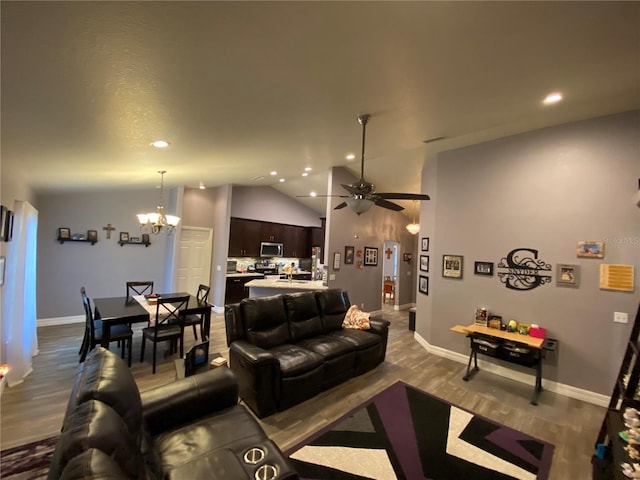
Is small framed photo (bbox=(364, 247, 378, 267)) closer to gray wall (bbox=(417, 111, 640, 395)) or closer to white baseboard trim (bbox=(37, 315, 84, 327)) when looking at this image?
gray wall (bbox=(417, 111, 640, 395))

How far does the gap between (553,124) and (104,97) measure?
15.8 ft

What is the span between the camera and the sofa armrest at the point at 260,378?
272cm

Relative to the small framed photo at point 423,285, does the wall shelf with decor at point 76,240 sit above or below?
above

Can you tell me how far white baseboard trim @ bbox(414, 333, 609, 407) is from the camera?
328cm

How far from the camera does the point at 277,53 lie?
64.6 inches

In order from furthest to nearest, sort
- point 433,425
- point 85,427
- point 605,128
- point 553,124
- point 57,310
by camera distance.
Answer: point 57,310 < point 553,124 < point 605,128 < point 433,425 < point 85,427

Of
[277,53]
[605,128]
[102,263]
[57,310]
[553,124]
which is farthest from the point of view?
[102,263]

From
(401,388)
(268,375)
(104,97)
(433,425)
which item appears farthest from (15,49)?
(401,388)

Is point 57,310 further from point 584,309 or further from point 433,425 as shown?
point 584,309

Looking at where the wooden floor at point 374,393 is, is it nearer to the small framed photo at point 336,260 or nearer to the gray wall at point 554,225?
the gray wall at point 554,225

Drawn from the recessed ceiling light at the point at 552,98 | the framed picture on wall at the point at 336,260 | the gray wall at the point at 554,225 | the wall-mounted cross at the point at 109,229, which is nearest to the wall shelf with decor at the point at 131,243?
the wall-mounted cross at the point at 109,229

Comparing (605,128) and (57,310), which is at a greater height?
(605,128)

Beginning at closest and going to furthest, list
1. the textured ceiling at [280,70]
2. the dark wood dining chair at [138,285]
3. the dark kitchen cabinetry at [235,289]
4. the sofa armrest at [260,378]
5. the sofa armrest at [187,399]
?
1. the textured ceiling at [280,70]
2. the sofa armrest at [187,399]
3. the sofa armrest at [260,378]
4. the dark wood dining chair at [138,285]
5. the dark kitchen cabinetry at [235,289]

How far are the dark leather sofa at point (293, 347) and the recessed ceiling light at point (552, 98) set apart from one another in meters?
3.24
